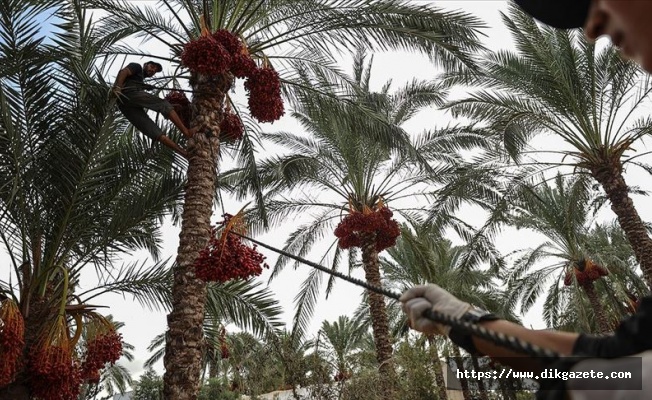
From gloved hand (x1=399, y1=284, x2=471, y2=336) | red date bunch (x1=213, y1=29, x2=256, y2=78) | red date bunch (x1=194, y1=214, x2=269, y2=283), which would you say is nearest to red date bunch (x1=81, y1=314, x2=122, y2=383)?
red date bunch (x1=194, y1=214, x2=269, y2=283)

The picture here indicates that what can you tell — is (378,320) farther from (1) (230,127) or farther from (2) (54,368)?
(2) (54,368)

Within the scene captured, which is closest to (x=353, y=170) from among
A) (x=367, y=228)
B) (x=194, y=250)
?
(x=367, y=228)

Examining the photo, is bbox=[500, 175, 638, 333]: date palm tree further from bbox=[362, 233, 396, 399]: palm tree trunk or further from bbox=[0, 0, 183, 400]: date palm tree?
bbox=[0, 0, 183, 400]: date palm tree

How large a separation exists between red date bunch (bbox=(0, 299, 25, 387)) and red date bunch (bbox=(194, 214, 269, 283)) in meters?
2.15

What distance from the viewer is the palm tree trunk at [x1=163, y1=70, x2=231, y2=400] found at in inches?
145

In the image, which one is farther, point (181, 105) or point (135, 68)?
point (181, 105)

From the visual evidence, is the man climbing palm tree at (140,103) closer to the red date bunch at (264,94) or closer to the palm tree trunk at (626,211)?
the red date bunch at (264,94)

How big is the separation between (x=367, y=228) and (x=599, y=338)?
9.46 meters

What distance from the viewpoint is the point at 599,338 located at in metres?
1.07

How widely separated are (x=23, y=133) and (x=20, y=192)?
68 centimetres

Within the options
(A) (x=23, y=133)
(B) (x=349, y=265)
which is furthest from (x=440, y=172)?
(A) (x=23, y=133)

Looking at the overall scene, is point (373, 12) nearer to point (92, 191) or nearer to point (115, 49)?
point (115, 49)

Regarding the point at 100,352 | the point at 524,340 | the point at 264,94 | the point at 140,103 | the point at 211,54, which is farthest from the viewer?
the point at 264,94

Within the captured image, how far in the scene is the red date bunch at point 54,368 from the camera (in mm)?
4578
